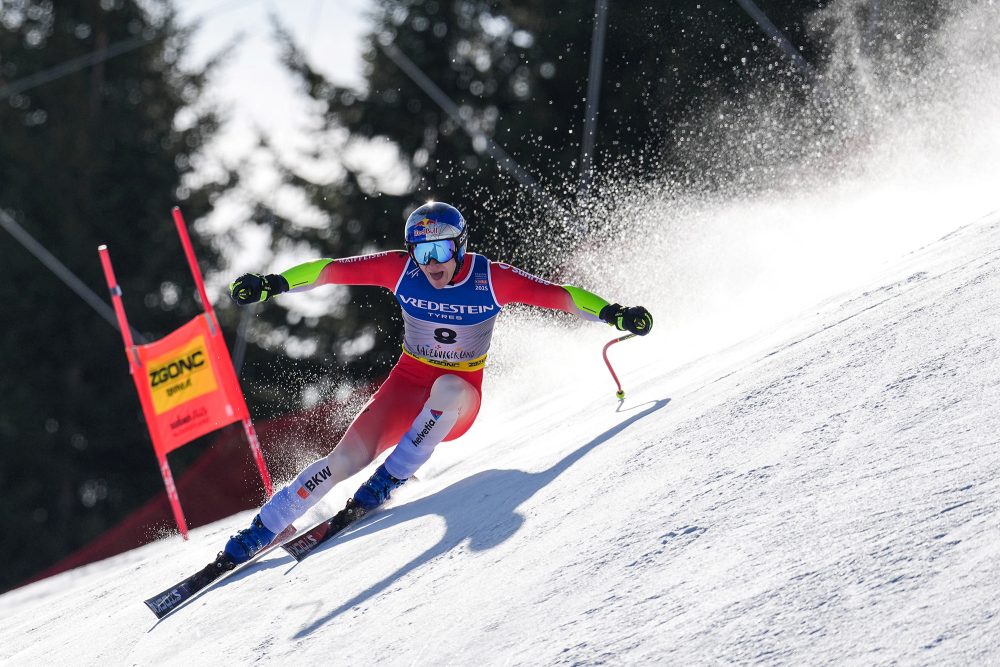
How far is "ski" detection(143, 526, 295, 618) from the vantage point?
14.0 feet

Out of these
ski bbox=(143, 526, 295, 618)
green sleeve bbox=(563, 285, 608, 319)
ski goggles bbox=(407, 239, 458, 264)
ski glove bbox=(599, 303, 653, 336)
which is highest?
ski goggles bbox=(407, 239, 458, 264)

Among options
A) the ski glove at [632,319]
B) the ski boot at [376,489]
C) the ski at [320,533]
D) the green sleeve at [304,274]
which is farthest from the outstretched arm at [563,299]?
the ski at [320,533]

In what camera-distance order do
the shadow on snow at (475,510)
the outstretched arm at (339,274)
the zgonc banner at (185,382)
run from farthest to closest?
the zgonc banner at (185,382)
the outstretched arm at (339,274)
the shadow on snow at (475,510)

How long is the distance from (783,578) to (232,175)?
17937 millimetres

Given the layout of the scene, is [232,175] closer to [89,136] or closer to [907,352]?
[89,136]

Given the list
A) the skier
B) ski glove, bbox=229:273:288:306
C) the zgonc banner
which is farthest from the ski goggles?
the zgonc banner

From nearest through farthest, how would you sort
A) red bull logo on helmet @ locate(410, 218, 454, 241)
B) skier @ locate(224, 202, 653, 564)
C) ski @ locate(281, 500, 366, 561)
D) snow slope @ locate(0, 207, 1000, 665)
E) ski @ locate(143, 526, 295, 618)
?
snow slope @ locate(0, 207, 1000, 665), ski @ locate(143, 526, 295, 618), ski @ locate(281, 500, 366, 561), skier @ locate(224, 202, 653, 564), red bull logo on helmet @ locate(410, 218, 454, 241)

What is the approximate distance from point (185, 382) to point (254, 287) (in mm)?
2844

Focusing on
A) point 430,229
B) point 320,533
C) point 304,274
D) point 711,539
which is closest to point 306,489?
point 320,533

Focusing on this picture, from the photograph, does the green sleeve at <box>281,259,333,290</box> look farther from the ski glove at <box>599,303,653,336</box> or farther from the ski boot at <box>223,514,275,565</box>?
the ski glove at <box>599,303,653,336</box>

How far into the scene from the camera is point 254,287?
4953 millimetres

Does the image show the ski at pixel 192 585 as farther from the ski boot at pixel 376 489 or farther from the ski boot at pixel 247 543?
the ski boot at pixel 376 489

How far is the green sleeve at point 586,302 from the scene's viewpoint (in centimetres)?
494

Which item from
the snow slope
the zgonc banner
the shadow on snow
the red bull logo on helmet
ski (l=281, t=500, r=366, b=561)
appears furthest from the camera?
the zgonc banner
